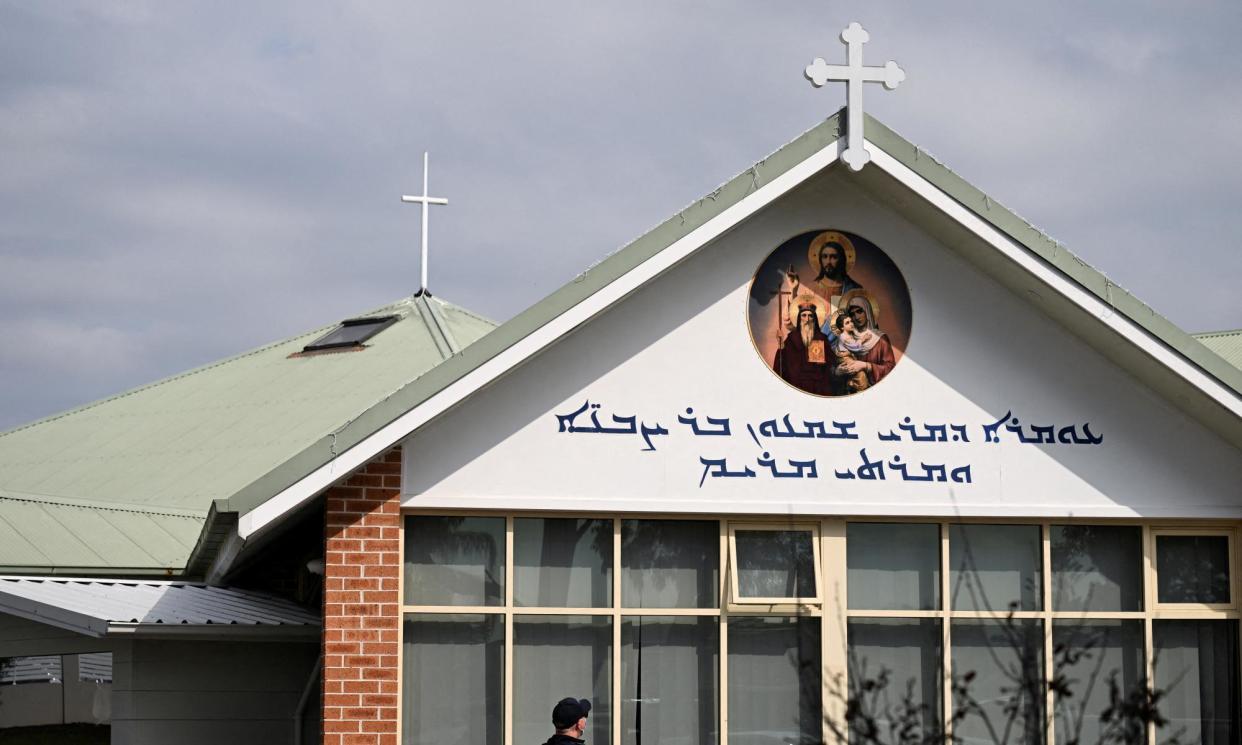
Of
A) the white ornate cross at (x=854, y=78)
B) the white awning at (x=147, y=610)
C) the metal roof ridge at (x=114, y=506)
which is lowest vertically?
the white awning at (x=147, y=610)

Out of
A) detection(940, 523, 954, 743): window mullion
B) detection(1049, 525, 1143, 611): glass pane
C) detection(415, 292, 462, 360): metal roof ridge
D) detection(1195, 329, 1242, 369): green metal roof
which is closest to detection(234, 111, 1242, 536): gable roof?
detection(1049, 525, 1143, 611): glass pane

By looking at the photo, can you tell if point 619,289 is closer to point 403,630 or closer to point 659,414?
point 659,414

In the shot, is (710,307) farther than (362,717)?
Yes

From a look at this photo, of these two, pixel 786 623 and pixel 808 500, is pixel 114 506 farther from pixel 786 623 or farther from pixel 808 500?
pixel 808 500

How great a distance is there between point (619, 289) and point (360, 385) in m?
9.80

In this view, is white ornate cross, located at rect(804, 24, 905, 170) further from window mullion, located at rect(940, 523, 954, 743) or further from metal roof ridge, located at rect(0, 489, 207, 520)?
metal roof ridge, located at rect(0, 489, 207, 520)

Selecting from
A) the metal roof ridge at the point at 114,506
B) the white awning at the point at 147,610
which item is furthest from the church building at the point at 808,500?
the metal roof ridge at the point at 114,506

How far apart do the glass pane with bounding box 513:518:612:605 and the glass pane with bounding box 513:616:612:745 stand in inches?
4.4

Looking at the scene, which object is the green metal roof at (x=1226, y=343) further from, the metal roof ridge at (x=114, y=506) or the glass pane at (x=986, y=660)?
the metal roof ridge at (x=114, y=506)

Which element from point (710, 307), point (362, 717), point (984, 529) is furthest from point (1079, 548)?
point (362, 717)

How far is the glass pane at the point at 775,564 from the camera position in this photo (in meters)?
12.8

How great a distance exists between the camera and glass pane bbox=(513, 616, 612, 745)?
1244 centimetres

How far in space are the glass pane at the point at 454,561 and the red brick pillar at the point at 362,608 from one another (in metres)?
0.28

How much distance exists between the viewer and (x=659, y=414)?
1262 centimetres
